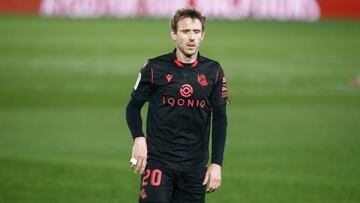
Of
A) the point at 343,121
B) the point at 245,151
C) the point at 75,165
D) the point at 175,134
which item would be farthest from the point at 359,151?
the point at 175,134

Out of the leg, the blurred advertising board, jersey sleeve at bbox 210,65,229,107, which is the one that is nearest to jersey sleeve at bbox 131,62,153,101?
jersey sleeve at bbox 210,65,229,107

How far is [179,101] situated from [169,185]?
2.16 feet

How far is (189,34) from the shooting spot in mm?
7621

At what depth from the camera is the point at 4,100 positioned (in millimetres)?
20109

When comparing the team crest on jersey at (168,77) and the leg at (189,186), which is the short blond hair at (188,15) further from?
the leg at (189,186)

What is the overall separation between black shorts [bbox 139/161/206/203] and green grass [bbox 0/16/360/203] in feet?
12.0

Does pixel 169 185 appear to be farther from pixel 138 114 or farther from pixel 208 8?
pixel 208 8

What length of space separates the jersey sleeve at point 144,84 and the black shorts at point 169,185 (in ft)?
1.71

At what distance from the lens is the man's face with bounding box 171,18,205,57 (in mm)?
7617

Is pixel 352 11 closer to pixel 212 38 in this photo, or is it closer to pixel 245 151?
pixel 212 38

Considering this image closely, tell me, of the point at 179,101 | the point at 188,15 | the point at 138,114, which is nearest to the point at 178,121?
the point at 179,101

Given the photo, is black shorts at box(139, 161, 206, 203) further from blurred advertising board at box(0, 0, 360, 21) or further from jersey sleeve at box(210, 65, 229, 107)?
blurred advertising board at box(0, 0, 360, 21)

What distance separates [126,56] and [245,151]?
1529cm

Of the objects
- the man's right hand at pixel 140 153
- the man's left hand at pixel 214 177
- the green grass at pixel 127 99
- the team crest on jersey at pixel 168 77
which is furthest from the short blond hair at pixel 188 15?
the green grass at pixel 127 99
